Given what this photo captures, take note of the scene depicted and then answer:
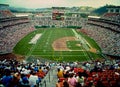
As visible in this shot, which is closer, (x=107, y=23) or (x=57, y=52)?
(x=57, y=52)

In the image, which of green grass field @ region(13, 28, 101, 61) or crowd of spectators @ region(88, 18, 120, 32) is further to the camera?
crowd of spectators @ region(88, 18, 120, 32)

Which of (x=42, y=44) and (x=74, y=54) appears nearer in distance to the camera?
(x=74, y=54)

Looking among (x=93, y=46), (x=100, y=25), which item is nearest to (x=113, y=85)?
(x=93, y=46)

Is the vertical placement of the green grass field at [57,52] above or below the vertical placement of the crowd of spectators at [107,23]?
below

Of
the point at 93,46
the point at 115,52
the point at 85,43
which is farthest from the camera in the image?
the point at 85,43

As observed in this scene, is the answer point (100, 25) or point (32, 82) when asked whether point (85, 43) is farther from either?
point (32, 82)

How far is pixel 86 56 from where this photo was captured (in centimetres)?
4784

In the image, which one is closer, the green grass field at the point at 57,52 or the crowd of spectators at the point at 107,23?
the green grass field at the point at 57,52

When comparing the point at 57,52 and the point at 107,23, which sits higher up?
the point at 107,23

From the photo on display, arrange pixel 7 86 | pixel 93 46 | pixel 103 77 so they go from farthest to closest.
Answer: pixel 93 46 < pixel 103 77 < pixel 7 86

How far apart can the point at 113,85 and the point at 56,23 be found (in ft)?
317

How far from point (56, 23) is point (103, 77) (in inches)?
3758

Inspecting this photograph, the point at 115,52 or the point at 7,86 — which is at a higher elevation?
the point at 7,86

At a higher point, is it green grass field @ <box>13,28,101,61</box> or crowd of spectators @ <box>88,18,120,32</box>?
crowd of spectators @ <box>88,18,120,32</box>
